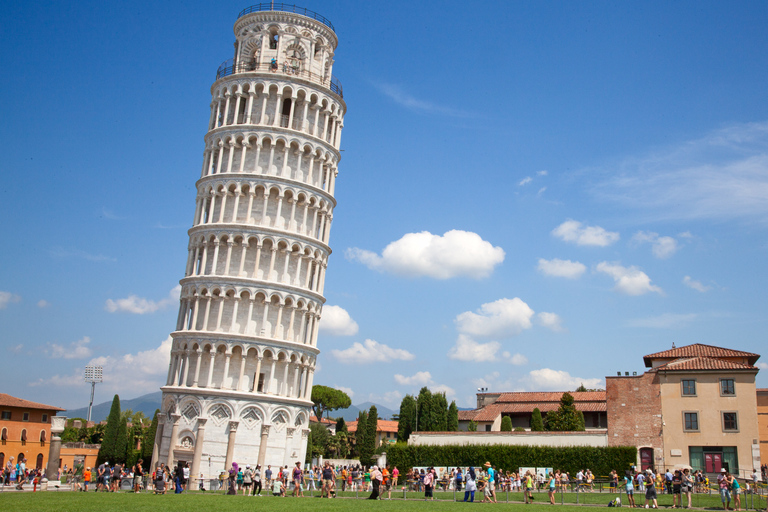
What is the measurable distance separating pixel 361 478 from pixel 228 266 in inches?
762

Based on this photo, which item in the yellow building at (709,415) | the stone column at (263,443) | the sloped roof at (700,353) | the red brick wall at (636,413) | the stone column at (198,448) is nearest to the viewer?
the stone column at (198,448)

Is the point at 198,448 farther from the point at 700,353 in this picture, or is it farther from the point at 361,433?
the point at 361,433

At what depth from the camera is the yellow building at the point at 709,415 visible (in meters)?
46.1

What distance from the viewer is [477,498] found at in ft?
109

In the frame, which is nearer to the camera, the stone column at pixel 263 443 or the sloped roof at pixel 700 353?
the stone column at pixel 263 443

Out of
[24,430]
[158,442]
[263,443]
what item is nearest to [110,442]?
[24,430]

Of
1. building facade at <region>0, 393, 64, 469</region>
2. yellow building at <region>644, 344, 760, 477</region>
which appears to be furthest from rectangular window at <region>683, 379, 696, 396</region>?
building facade at <region>0, 393, 64, 469</region>

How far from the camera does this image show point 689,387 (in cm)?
4825

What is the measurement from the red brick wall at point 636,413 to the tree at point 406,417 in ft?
127

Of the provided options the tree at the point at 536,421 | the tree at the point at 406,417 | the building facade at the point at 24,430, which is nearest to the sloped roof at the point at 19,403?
the building facade at the point at 24,430

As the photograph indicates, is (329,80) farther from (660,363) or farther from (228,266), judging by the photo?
(660,363)

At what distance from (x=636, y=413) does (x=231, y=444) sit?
29.1m

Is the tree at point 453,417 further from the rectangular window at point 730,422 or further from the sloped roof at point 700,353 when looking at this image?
the rectangular window at point 730,422

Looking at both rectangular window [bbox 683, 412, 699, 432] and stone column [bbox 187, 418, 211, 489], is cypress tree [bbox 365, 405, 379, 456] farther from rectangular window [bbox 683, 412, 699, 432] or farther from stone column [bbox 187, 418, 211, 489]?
rectangular window [bbox 683, 412, 699, 432]
